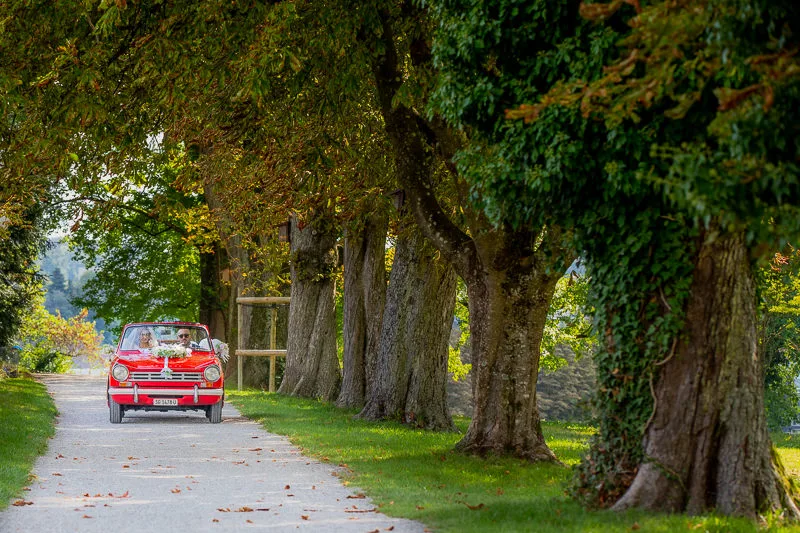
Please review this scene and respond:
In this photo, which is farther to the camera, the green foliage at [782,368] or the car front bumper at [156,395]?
the green foliage at [782,368]

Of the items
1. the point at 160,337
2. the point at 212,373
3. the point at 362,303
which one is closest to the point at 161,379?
the point at 212,373

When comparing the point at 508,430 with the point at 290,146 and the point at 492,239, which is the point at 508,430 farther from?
the point at 290,146

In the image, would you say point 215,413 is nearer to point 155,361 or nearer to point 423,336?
point 155,361

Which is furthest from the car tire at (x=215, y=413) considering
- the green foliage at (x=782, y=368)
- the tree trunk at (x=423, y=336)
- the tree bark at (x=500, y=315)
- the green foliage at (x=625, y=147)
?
the green foliage at (x=782, y=368)

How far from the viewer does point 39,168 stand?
1584 centimetres

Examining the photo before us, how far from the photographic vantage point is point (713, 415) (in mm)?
8578

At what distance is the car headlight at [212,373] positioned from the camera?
62.3ft

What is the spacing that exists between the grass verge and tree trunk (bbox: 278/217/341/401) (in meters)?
5.32

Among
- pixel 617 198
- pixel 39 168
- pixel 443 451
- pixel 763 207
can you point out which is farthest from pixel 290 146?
pixel 763 207

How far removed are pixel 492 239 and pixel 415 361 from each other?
531 cm

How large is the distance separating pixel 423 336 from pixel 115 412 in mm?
5686

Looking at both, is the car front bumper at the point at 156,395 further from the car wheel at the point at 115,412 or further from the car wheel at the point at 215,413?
the car wheel at the point at 215,413

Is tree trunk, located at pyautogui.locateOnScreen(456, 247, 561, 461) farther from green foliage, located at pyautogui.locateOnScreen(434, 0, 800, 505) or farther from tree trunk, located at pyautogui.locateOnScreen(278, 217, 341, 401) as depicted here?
tree trunk, located at pyautogui.locateOnScreen(278, 217, 341, 401)

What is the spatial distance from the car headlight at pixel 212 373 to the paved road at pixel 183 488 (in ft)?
4.40
